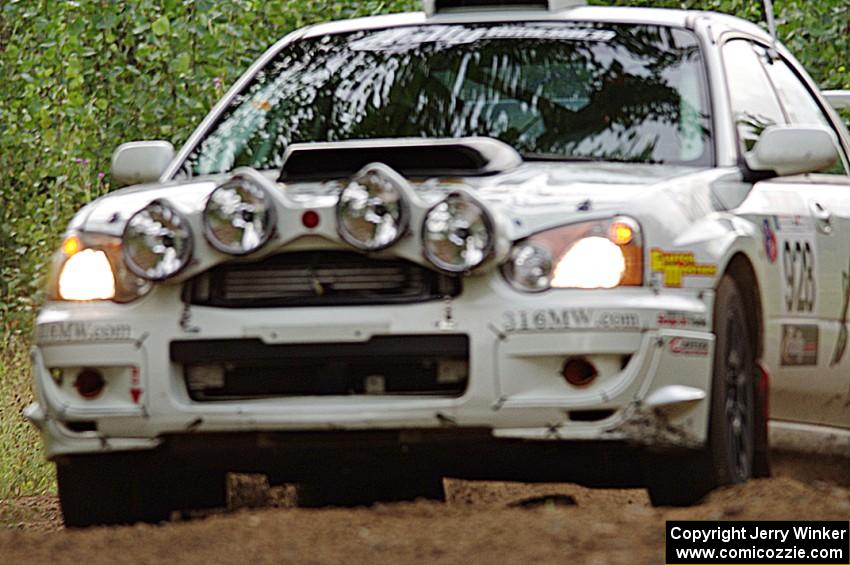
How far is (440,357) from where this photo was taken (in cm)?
571

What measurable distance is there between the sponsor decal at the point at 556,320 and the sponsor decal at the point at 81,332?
1041 mm

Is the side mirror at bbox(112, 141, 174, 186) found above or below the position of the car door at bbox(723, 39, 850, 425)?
above

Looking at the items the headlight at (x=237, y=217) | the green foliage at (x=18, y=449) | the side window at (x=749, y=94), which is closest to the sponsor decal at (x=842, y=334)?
the side window at (x=749, y=94)

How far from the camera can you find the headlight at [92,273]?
19.6 ft

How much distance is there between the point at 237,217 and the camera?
5828 mm

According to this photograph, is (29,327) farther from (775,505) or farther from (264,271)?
(775,505)

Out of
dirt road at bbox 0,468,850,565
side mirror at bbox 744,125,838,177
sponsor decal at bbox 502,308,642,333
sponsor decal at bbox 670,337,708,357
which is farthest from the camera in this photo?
side mirror at bbox 744,125,838,177

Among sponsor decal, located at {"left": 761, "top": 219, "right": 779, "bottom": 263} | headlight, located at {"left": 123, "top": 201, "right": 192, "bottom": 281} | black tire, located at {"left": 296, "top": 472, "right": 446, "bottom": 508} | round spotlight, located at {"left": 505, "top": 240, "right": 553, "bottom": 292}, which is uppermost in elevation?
headlight, located at {"left": 123, "top": 201, "right": 192, "bottom": 281}

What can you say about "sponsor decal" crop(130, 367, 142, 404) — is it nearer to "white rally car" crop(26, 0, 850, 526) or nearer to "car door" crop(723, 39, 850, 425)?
"white rally car" crop(26, 0, 850, 526)

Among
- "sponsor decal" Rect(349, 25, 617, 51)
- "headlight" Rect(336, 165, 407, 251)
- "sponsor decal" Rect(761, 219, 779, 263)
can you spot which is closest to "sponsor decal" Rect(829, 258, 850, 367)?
"sponsor decal" Rect(761, 219, 779, 263)

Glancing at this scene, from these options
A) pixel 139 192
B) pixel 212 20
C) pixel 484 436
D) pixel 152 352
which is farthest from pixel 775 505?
pixel 212 20

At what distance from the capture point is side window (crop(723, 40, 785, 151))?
717 centimetres

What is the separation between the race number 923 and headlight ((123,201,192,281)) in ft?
6.85

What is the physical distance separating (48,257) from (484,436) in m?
7.48
